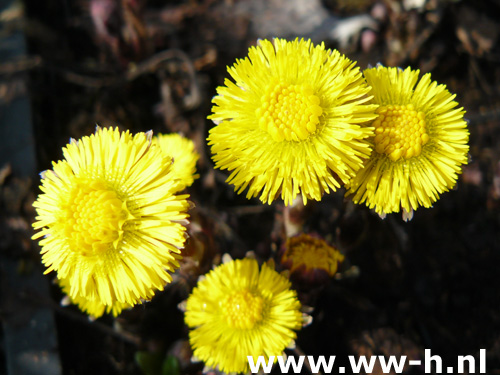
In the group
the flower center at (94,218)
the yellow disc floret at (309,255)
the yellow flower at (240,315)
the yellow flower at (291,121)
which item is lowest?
the yellow flower at (240,315)

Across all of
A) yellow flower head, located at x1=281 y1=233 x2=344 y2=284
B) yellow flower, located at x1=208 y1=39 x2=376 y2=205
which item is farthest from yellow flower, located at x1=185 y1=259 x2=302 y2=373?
yellow flower, located at x1=208 y1=39 x2=376 y2=205

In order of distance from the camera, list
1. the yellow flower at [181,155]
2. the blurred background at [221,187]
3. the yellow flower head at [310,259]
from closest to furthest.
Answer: the yellow flower head at [310,259], the yellow flower at [181,155], the blurred background at [221,187]

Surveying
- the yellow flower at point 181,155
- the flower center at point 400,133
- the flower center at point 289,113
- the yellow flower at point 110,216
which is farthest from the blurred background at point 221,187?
the flower center at point 289,113

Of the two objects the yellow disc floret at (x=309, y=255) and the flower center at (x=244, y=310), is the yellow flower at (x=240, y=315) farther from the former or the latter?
the yellow disc floret at (x=309, y=255)

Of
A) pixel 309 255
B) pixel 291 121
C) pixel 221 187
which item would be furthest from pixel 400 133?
pixel 221 187

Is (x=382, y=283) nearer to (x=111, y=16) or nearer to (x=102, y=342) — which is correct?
(x=102, y=342)

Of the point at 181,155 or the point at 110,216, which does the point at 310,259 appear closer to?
the point at 181,155
